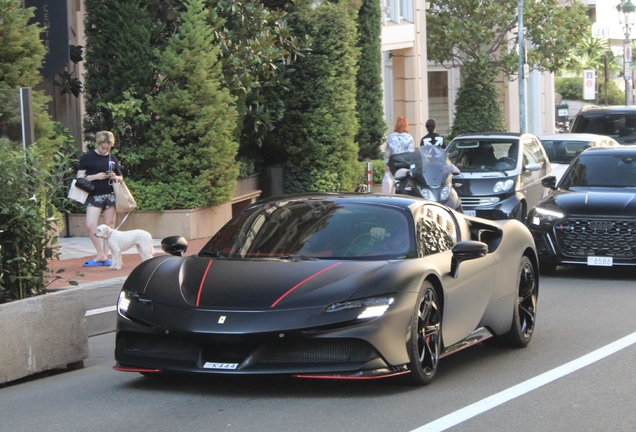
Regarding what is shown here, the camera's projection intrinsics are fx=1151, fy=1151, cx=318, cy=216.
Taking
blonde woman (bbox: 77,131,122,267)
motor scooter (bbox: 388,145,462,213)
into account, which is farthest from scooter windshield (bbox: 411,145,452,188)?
blonde woman (bbox: 77,131,122,267)

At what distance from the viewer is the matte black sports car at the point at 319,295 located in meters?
6.91

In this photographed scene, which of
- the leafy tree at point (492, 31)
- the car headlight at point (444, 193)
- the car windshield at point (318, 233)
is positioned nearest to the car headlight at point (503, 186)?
the car headlight at point (444, 193)

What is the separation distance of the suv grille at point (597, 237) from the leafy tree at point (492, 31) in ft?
82.2

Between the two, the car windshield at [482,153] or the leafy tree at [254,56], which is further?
the leafy tree at [254,56]

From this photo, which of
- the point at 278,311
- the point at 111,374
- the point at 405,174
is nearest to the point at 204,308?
the point at 278,311

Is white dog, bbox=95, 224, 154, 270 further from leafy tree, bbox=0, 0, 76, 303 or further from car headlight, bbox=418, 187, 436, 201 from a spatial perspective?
leafy tree, bbox=0, 0, 76, 303

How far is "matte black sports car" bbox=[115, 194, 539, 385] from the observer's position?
6.91 m

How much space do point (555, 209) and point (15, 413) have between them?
8.84 m

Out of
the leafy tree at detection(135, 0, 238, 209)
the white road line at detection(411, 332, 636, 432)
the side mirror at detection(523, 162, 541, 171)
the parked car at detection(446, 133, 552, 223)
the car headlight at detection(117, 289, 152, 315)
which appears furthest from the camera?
the side mirror at detection(523, 162, 541, 171)

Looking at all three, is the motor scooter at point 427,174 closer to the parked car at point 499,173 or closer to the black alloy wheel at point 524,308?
the parked car at point 499,173

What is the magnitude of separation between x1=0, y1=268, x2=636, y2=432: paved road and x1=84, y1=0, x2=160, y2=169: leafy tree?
9.76 metres

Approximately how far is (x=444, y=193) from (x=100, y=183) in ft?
15.7

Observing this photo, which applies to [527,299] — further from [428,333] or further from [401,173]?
[401,173]

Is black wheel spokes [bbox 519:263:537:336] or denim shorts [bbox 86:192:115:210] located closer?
black wheel spokes [bbox 519:263:537:336]
